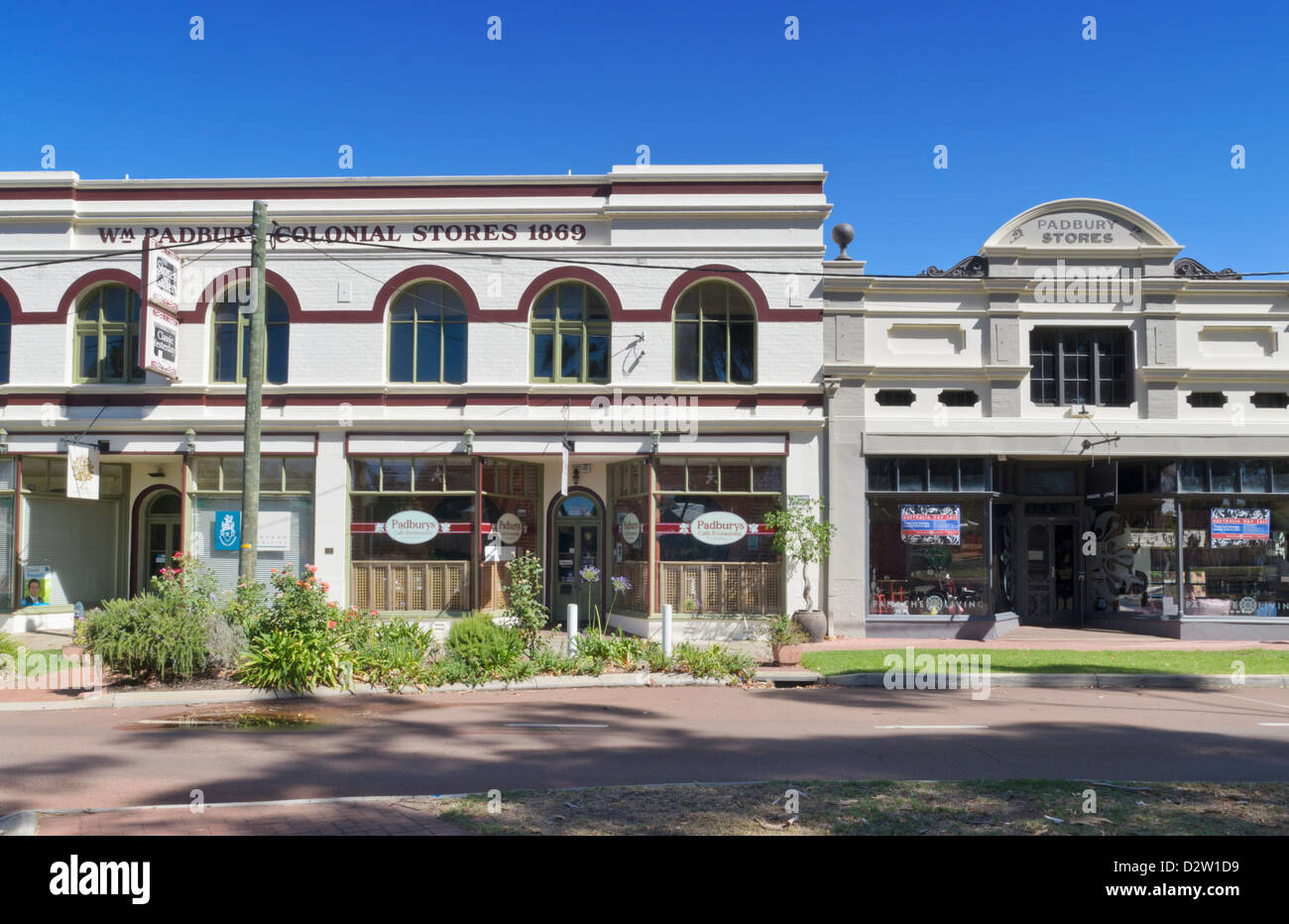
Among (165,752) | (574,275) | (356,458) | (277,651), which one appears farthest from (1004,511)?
(165,752)

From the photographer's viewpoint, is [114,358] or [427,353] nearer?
[427,353]

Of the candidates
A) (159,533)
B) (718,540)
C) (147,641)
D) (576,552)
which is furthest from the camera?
(159,533)

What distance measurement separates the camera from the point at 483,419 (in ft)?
61.3

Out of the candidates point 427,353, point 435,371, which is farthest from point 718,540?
point 427,353

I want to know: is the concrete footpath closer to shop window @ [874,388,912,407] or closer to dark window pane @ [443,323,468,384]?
dark window pane @ [443,323,468,384]

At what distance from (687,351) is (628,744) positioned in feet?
36.1

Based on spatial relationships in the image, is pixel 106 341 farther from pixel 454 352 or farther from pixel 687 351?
pixel 687 351

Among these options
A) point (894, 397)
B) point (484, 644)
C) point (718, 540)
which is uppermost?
point (894, 397)

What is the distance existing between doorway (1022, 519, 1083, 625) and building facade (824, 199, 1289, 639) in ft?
3.44

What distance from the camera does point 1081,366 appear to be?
63.7 feet

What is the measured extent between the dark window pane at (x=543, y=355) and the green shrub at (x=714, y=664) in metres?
7.19

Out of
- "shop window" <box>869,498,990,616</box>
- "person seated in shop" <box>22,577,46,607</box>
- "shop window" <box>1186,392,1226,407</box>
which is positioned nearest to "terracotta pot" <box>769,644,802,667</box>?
"shop window" <box>869,498,990,616</box>

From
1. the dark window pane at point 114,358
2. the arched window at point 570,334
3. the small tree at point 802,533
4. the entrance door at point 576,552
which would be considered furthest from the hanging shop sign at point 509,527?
the dark window pane at point 114,358

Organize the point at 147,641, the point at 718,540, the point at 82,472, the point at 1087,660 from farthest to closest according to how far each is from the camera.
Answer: the point at 718,540, the point at 82,472, the point at 1087,660, the point at 147,641
